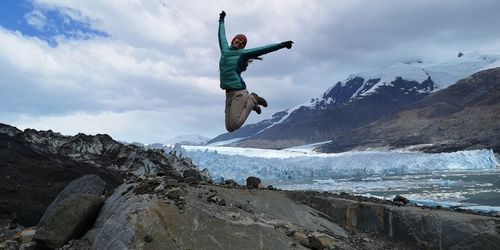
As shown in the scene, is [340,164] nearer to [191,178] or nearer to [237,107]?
[191,178]

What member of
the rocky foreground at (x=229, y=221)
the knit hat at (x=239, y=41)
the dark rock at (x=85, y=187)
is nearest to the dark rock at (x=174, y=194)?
the rocky foreground at (x=229, y=221)

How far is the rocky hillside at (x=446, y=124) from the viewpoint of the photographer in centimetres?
11088

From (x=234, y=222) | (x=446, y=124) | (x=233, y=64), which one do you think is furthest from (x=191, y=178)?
(x=446, y=124)

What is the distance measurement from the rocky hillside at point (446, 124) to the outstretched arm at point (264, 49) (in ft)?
318

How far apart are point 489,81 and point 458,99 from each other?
35.6 feet

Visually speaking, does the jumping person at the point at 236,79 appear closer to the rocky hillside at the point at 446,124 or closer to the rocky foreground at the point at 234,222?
the rocky foreground at the point at 234,222

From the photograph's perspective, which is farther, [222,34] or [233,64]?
[222,34]

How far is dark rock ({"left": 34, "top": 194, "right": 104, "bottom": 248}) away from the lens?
19.9 feet

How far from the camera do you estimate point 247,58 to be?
731 centimetres

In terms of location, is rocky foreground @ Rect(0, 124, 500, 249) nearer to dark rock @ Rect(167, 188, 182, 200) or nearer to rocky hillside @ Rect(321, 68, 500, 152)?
dark rock @ Rect(167, 188, 182, 200)

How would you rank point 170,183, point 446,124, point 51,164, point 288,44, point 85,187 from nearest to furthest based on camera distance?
point 170,183, point 288,44, point 85,187, point 51,164, point 446,124

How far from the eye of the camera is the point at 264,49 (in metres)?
7.10

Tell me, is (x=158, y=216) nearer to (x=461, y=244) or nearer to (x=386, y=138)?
(x=461, y=244)

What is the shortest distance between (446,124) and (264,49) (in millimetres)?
136529
